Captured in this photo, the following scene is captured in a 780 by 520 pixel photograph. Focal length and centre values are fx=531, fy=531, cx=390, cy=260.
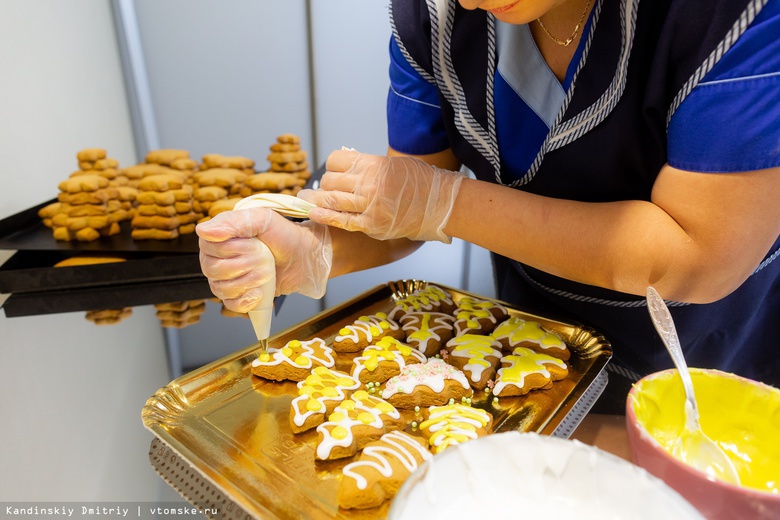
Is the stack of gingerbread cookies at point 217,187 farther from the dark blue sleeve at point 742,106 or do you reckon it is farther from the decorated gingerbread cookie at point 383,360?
the dark blue sleeve at point 742,106

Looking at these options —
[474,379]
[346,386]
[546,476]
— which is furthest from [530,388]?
[546,476]

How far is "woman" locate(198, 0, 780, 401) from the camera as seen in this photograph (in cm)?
86

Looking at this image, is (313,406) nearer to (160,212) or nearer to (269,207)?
(269,207)

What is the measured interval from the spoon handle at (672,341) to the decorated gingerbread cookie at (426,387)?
443 mm

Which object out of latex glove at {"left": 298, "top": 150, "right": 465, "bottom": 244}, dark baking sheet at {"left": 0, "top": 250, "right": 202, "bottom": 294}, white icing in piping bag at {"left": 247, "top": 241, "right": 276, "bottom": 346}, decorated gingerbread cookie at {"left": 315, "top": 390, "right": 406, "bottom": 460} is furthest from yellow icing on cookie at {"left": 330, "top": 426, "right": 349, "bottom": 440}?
dark baking sheet at {"left": 0, "top": 250, "right": 202, "bottom": 294}

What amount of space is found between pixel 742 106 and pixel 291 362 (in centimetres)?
97

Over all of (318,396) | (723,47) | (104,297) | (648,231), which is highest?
(723,47)

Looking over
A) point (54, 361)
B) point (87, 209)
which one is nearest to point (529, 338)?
point (54, 361)

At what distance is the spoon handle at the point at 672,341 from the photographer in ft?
2.42

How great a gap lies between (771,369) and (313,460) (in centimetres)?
126

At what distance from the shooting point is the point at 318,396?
42.7 inches

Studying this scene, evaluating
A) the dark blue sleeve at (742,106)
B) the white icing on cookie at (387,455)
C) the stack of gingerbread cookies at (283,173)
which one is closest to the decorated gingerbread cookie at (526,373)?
the white icing on cookie at (387,455)

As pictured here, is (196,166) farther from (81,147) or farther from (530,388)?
(530,388)

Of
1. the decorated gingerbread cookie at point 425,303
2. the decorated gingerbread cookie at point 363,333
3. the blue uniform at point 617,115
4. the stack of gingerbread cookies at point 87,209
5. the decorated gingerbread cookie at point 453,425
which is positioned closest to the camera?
the blue uniform at point 617,115
